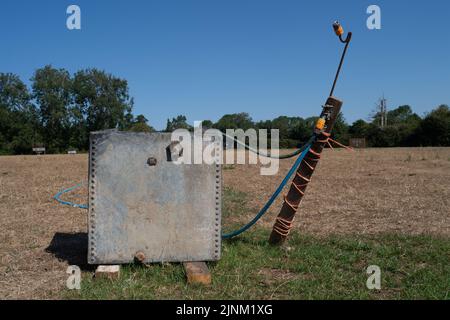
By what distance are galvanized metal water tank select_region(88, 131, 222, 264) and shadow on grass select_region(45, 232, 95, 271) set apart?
446 mm

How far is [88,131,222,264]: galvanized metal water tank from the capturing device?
380 cm

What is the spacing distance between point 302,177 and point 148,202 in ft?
5.19

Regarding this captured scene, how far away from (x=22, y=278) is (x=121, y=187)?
1107 millimetres

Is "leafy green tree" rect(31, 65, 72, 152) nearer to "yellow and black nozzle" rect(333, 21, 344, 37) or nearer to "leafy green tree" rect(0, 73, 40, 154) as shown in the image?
"leafy green tree" rect(0, 73, 40, 154)

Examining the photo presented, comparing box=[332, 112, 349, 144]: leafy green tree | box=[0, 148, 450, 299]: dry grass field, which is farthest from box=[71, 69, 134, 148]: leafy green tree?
box=[0, 148, 450, 299]: dry grass field

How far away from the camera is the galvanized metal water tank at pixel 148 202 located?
3.80 metres

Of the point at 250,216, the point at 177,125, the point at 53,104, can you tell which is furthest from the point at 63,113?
the point at 250,216

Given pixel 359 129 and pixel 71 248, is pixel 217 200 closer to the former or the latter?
pixel 71 248

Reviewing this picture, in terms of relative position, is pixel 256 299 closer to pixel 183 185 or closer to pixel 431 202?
pixel 183 185

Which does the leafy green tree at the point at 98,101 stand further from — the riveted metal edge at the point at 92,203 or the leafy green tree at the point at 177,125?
the riveted metal edge at the point at 92,203

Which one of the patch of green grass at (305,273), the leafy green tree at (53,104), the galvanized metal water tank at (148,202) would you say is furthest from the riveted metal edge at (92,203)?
the leafy green tree at (53,104)

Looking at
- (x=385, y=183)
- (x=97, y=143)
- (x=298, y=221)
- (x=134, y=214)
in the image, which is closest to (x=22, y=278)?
(x=134, y=214)

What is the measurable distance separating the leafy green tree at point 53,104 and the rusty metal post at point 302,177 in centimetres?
6185

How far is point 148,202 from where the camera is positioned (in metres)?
3.89
